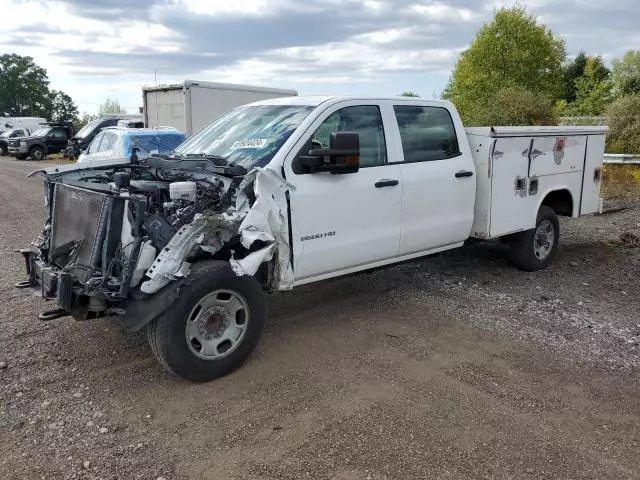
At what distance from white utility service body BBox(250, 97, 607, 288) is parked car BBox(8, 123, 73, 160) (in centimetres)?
2930

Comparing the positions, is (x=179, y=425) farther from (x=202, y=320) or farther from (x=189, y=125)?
(x=189, y=125)

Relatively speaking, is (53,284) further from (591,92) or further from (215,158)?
(591,92)

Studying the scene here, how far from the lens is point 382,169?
5.24 meters

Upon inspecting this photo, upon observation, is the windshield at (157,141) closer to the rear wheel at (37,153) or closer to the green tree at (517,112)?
the green tree at (517,112)

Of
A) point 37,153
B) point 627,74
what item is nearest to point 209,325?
point 627,74

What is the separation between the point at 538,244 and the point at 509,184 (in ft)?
3.96

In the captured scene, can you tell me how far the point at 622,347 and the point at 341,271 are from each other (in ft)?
7.95

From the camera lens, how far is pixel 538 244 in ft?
23.6

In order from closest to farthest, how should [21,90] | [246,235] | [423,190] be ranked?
[246,235] < [423,190] < [21,90]

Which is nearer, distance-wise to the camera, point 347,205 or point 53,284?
point 53,284

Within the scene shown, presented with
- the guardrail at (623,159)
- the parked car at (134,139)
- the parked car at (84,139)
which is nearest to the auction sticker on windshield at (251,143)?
the parked car at (134,139)

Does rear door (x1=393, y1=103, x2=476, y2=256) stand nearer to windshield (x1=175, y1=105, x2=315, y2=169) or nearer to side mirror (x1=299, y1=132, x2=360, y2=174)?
side mirror (x1=299, y1=132, x2=360, y2=174)

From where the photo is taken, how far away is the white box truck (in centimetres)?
1384

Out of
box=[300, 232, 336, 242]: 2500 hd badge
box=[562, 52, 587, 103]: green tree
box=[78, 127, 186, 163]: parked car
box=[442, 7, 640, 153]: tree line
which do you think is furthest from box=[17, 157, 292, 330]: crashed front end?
box=[562, 52, 587, 103]: green tree
